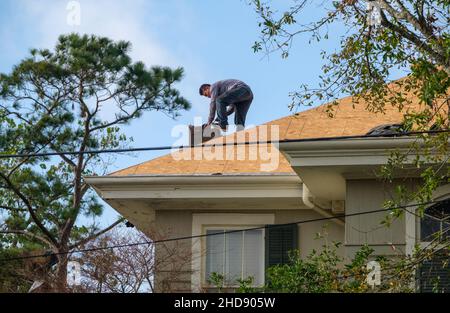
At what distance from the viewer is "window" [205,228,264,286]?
17.3m

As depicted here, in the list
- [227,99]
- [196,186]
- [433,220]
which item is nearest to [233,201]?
[196,186]

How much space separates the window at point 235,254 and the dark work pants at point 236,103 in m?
2.03

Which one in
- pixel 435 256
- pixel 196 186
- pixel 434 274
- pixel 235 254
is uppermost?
pixel 196 186

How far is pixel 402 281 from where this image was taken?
12703mm

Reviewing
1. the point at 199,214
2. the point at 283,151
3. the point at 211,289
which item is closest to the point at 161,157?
the point at 199,214

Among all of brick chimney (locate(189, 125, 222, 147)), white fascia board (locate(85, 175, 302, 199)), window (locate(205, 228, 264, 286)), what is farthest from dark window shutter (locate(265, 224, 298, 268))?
brick chimney (locate(189, 125, 222, 147))

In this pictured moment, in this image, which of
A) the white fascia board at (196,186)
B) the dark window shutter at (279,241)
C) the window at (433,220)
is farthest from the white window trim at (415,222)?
the dark window shutter at (279,241)

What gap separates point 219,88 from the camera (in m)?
19.1

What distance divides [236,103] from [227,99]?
36 cm

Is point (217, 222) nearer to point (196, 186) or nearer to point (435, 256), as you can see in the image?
point (196, 186)

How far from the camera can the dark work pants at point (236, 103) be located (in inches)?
742

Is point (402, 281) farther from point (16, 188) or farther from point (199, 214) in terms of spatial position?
point (16, 188)

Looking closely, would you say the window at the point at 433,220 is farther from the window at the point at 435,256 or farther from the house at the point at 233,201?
the house at the point at 233,201
